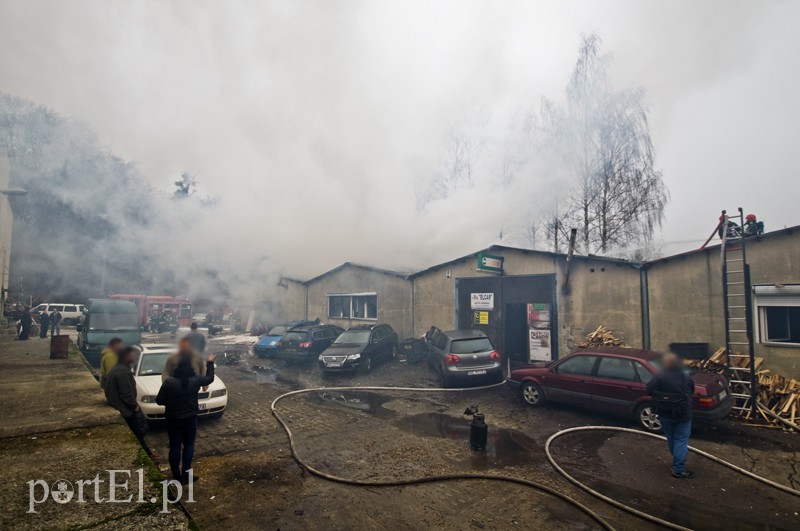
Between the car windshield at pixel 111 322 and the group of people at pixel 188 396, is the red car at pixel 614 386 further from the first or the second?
the car windshield at pixel 111 322

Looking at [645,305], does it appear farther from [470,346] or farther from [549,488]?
[549,488]

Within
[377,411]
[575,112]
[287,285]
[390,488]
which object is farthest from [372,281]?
[390,488]

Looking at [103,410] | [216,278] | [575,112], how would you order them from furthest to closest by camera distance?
[216,278]
[575,112]
[103,410]

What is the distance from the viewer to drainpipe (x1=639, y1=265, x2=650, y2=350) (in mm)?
10992

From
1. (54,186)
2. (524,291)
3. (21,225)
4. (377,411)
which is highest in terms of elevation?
(54,186)

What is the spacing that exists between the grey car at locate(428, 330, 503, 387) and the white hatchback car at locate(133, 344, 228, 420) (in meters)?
5.70

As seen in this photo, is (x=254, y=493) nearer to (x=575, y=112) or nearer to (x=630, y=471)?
(x=630, y=471)

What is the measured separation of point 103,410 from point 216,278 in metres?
19.6

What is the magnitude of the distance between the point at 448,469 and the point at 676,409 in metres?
3.29

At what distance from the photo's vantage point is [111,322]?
14328mm

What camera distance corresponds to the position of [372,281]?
19516 mm

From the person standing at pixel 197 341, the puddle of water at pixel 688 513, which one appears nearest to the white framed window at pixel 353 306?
the person standing at pixel 197 341

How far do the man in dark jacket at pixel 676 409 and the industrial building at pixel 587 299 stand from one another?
17.5 ft

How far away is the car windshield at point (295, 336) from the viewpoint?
15508 mm
